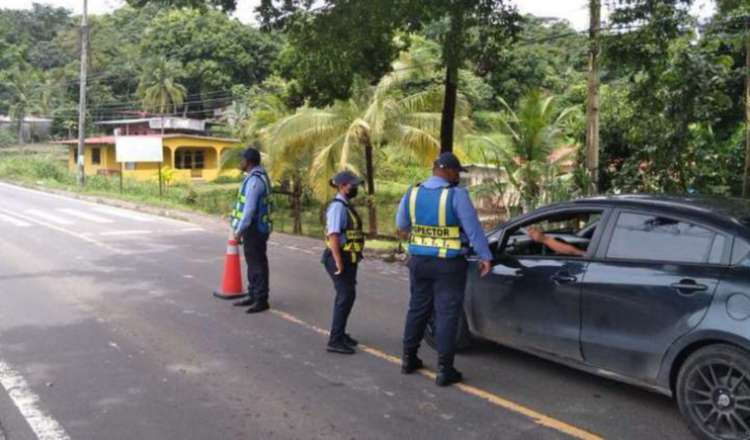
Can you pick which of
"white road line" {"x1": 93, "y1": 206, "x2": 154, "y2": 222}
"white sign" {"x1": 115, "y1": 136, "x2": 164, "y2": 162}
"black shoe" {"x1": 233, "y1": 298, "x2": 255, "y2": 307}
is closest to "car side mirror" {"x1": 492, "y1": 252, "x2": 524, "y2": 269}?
"black shoe" {"x1": 233, "y1": 298, "x2": 255, "y2": 307}

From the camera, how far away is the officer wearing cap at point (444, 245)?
17.7 ft

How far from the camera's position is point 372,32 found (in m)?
11.1

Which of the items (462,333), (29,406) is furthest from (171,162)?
(29,406)

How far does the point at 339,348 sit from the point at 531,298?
186 cm

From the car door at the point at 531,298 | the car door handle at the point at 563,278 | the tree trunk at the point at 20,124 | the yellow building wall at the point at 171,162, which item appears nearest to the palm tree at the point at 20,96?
the tree trunk at the point at 20,124

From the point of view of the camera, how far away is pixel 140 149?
→ 103 feet

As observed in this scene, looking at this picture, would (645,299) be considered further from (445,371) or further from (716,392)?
(445,371)

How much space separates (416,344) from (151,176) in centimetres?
4411

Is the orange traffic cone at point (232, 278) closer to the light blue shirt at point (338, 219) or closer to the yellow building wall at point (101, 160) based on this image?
the light blue shirt at point (338, 219)

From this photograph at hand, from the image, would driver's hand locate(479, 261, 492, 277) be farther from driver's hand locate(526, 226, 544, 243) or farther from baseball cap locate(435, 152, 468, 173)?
baseball cap locate(435, 152, 468, 173)

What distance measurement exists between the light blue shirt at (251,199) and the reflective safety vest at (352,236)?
183 centimetres

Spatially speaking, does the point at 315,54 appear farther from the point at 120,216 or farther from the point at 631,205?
the point at 120,216

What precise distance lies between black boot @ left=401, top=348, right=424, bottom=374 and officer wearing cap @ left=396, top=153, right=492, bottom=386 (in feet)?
1.08

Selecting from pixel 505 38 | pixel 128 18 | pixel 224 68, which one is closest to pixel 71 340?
pixel 505 38
